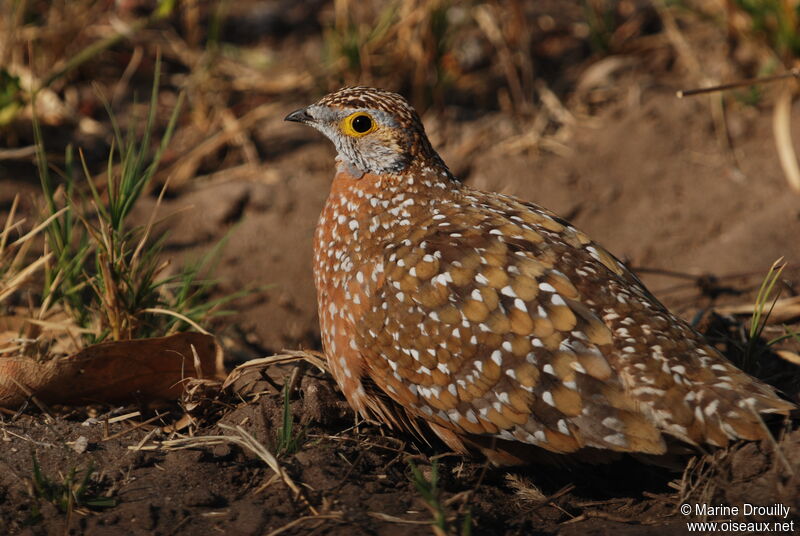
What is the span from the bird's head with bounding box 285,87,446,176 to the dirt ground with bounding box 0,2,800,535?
3.06 ft

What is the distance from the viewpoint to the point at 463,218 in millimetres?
4430

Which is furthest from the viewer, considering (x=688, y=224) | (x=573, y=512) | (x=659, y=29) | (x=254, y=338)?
(x=659, y=29)

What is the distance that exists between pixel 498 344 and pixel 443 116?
13.8ft

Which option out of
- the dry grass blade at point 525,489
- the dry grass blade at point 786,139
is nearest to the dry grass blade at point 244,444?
the dry grass blade at point 525,489

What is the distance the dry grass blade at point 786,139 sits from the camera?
22.3 ft

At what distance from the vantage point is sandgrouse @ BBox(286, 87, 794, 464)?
379 centimetres

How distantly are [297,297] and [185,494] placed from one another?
287 cm

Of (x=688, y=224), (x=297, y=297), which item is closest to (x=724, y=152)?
(x=688, y=224)

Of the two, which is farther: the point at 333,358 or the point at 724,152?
the point at 724,152

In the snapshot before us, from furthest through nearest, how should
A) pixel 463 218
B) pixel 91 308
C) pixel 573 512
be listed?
pixel 91 308, pixel 463 218, pixel 573 512

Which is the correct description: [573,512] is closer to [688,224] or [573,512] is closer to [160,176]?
[688,224]

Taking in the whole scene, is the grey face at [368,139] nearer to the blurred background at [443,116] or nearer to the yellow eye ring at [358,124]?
the yellow eye ring at [358,124]

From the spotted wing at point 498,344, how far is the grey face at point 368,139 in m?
0.59

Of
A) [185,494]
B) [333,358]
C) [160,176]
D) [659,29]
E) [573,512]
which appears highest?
[659,29]
